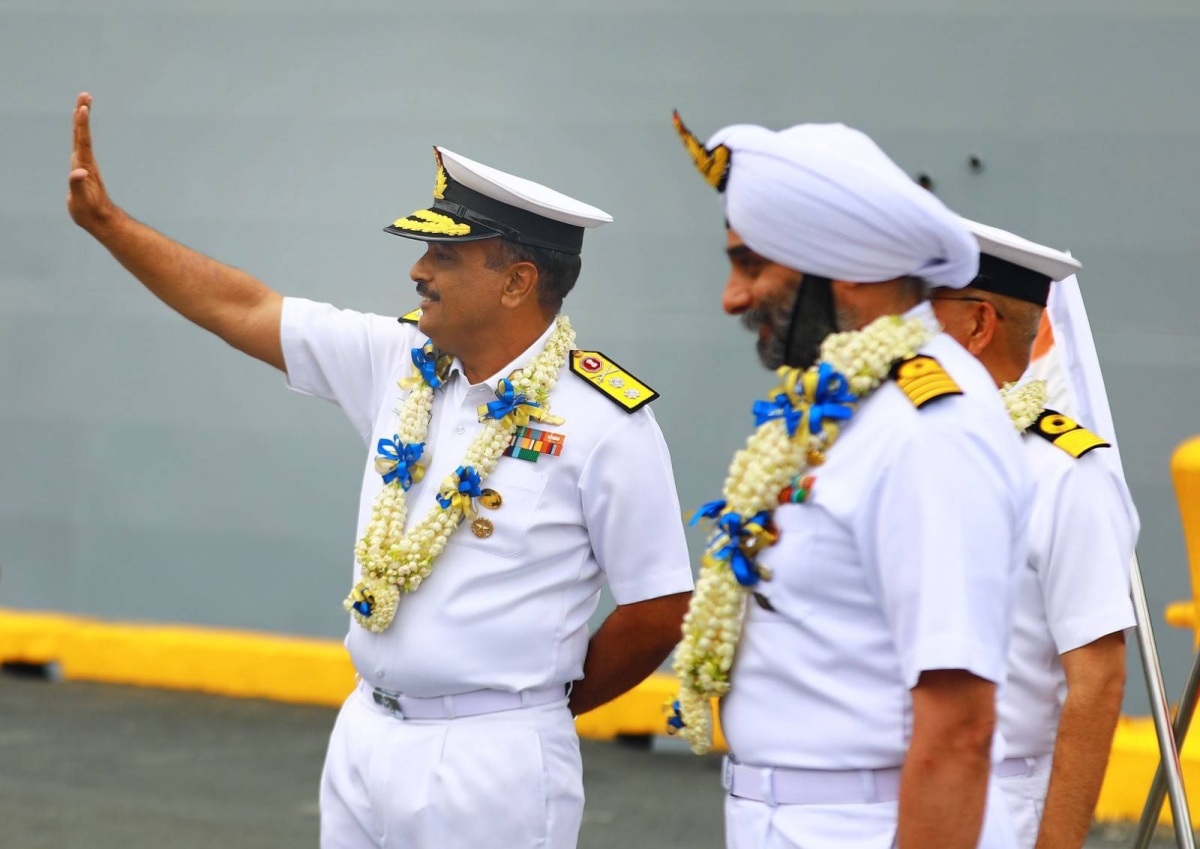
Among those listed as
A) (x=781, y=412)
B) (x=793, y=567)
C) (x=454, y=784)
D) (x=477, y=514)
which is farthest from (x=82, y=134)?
(x=793, y=567)

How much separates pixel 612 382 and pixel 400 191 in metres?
3.95

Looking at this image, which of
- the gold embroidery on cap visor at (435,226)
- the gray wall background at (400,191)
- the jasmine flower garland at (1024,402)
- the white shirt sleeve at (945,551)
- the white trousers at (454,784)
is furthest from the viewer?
the gray wall background at (400,191)

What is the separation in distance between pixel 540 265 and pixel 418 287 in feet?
0.81

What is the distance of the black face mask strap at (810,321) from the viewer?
81.1 inches

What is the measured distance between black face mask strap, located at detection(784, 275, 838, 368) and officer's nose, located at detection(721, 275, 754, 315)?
6 cm

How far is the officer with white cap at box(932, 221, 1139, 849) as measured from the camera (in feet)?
8.56

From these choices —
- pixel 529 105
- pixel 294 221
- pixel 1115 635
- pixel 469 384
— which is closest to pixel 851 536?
pixel 1115 635

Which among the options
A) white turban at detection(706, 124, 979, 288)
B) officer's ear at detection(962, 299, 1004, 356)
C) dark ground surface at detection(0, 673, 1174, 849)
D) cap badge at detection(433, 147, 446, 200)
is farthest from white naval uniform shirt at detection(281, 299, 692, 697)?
dark ground surface at detection(0, 673, 1174, 849)

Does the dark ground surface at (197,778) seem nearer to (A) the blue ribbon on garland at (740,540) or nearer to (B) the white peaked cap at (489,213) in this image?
(B) the white peaked cap at (489,213)

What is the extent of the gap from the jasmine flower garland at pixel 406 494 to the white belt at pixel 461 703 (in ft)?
0.47

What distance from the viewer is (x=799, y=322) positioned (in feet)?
6.84

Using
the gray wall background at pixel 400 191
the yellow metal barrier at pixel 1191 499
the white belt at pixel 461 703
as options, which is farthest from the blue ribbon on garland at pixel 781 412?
the gray wall background at pixel 400 191

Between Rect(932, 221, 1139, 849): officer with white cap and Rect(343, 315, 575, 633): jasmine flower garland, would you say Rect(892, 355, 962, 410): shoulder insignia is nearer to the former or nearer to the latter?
Rect(932, 221, 1139, 849): officer with white cap

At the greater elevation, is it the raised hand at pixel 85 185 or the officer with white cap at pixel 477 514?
the raised hand at pixel 85 185
